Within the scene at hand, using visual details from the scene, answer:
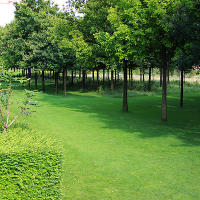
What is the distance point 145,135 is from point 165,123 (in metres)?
3.96

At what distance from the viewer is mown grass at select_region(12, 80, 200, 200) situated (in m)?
8.13

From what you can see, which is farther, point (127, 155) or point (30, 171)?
point (127, 155)

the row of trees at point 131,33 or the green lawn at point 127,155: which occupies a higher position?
the row of trees at point 131,33

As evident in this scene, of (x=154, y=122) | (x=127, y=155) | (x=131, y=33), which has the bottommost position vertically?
(x=127, y=155)

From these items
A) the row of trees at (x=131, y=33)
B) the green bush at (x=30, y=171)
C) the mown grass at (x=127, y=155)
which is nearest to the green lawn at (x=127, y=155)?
the mown grass at (x=127, y=155)

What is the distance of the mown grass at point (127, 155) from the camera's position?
8133 millimetres

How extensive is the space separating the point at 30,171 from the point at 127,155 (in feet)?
19.6

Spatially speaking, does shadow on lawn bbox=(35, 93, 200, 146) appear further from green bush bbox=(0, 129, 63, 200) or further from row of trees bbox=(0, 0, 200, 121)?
green bush bbox=(0, 129, 63, 200)

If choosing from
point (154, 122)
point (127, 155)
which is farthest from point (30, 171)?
point (154, 122)

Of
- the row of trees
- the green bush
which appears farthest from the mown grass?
the row of trees

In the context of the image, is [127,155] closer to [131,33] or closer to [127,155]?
[127,155]

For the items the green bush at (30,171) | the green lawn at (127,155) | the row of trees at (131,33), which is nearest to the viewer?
the green bush at (30,171)

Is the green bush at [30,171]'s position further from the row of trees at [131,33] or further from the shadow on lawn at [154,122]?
the row of trees at [131,33]

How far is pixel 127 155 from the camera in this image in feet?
37.2
